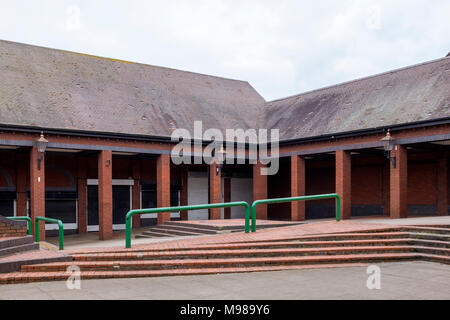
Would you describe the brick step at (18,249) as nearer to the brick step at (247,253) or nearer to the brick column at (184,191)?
the brick step at (247,253)

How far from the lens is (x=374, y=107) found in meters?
18.8

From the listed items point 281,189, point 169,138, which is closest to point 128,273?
point 169,138

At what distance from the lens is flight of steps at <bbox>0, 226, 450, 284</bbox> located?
7.62 m

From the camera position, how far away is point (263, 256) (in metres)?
8.78

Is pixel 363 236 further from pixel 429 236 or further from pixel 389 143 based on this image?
pixel 389 143

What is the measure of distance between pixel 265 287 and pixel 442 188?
14067mm

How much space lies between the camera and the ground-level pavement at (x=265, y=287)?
611cm

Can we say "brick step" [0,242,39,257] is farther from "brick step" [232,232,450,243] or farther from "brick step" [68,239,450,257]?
"brick step" [232,232,450,243]

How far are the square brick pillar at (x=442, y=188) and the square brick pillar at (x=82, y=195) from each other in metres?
15.5

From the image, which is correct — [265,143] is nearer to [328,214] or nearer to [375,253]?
[328,214]

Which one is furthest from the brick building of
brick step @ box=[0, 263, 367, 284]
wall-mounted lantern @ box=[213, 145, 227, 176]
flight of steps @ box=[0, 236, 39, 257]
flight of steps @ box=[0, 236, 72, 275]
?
brick step @ box=[0, 263, 367, 284]
